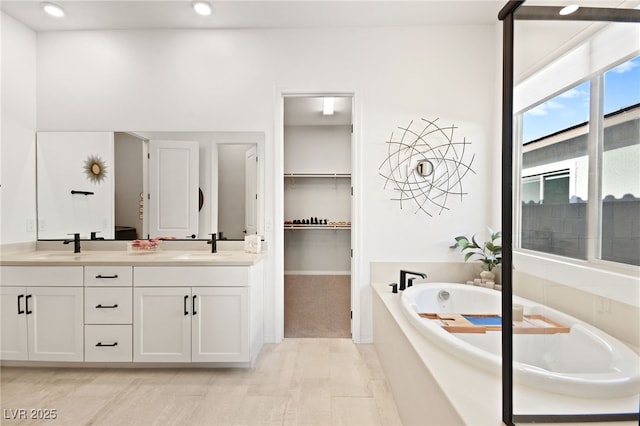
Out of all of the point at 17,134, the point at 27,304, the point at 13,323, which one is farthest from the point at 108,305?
the point at 17,134

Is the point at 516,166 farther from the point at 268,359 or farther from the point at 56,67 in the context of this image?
the point at 56,67

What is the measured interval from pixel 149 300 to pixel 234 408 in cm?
100

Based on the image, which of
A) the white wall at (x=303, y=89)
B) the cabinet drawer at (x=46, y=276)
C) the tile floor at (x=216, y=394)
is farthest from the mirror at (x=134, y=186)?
the tile floor at (x=216, y=394)

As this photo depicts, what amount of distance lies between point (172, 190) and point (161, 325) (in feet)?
3.97

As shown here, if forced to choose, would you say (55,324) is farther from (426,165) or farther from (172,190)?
(426,165)

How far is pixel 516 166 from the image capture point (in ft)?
3.18

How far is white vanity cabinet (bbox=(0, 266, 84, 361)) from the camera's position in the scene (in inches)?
88.6

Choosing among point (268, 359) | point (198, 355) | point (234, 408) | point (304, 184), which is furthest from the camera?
point (304, 184)

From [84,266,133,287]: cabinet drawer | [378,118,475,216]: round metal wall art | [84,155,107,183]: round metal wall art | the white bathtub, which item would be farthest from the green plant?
[84,155,107,183]: round metal wall art

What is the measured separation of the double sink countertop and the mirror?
0.13 metres

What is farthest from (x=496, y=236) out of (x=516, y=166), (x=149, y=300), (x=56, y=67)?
(x=56, y=67)

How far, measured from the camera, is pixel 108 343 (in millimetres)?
2254

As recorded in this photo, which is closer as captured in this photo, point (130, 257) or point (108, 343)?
point (108, 343)

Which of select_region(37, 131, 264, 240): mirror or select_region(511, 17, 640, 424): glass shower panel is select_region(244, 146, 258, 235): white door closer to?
select_region(37, 131, 264, 240): mirror
